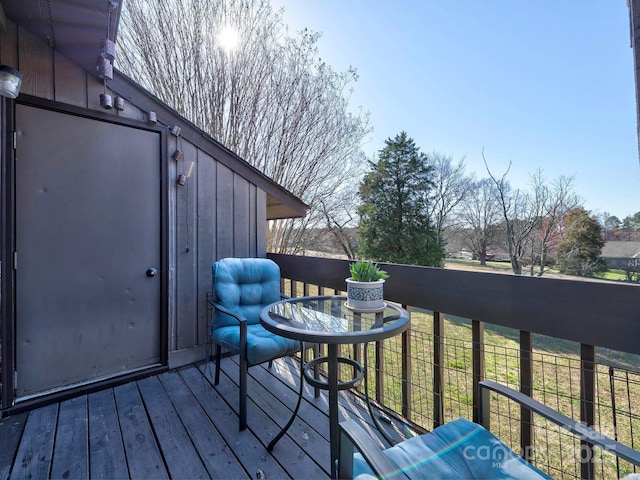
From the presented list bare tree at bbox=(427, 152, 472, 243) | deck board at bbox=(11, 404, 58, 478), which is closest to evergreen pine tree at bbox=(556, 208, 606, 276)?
bare tree at bbox=(427, 152, 472, 243)

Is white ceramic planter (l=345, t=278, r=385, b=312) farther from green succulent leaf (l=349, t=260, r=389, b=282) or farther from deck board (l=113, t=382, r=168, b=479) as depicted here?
deck board (l=113, t=382, r=168, b=479)

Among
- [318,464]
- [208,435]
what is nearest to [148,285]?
[208,435]

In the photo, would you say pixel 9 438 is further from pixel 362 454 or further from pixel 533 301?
pixel 533 301

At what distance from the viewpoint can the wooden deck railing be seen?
1143 mm

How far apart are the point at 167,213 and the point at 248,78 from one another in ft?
11.6

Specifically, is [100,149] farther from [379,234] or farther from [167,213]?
[379,234]

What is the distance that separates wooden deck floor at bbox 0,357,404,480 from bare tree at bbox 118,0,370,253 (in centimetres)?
384

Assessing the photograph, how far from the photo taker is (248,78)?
5.00m

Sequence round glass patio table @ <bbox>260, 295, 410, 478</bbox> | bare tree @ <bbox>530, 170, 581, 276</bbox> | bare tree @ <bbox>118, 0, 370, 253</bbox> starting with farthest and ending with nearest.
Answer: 1. bare tree @ <bbox>530, 170, 581, 276</bbox>
2. bare tree @ <bbox>118, 0, 370, 253</bbox>
3. round glass patio table @ <bbox>260, 295, 410, 478</bbox>

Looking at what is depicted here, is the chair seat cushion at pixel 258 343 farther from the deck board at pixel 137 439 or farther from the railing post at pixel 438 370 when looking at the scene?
the railing post at pixel 438 370

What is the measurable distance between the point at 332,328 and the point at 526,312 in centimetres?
92

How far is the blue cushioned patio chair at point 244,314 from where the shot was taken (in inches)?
70.9

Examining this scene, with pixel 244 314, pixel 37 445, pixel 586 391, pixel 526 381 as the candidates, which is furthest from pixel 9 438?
pixel 586 391

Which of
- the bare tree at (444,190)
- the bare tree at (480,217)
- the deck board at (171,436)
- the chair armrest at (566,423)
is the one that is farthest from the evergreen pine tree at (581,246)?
the deck board at (171,436)
